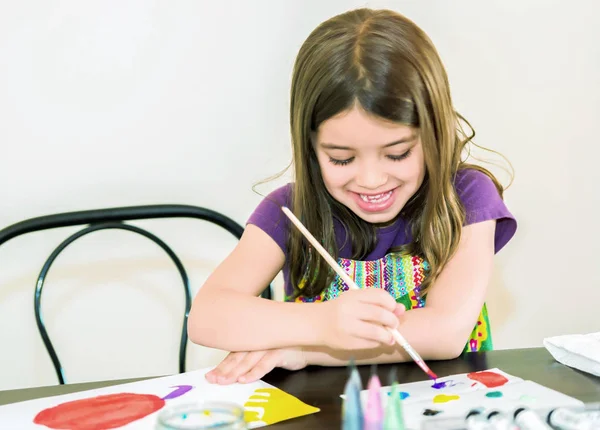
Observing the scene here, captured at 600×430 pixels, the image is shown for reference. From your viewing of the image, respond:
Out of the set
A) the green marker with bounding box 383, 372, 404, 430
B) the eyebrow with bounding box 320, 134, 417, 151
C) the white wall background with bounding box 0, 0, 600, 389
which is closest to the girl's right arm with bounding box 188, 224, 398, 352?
the eyebrow with bounding box 320, 134, 417, 151

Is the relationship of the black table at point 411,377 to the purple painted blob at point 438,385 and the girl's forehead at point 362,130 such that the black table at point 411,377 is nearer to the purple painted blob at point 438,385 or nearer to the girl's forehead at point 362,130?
the purple painted blob at point 438,385

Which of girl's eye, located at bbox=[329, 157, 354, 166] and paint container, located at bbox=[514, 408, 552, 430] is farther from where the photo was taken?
girl's eye, located at bbox=[329, 157, 354, 166]

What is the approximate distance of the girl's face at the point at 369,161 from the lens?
3.14 feet

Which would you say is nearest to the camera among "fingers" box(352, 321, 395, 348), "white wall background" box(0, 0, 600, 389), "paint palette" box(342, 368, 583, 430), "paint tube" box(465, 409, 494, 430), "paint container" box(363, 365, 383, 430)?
"paint container" box(363, 365, 383, 430)

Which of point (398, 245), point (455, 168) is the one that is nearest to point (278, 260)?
point (398, 245)

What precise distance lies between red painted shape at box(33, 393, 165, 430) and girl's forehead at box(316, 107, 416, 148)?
0.41 metres

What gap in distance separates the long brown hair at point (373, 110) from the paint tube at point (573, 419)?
46 centimetres

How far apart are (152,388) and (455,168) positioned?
57 centimetres

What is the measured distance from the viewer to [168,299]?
1614 mm

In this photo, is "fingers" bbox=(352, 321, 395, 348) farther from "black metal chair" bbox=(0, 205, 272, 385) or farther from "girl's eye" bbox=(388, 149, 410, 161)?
"black metal chair" bbox=(0, 205, 272, 385)

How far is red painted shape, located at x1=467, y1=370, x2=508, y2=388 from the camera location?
81 cm

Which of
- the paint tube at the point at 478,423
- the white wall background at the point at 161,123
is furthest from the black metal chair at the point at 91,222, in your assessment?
the paint tube at the point at 478,423

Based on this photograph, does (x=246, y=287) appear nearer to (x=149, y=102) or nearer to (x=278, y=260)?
(x=278, y=260)

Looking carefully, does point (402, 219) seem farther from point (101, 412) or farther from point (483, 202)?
point (101, 412)
